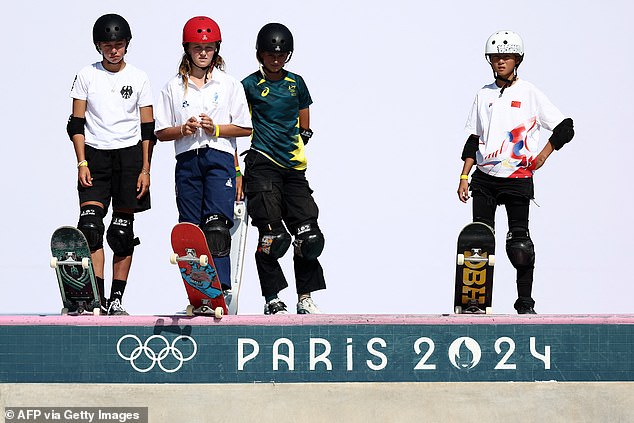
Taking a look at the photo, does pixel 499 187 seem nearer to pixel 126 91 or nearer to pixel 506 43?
pixel 506 43

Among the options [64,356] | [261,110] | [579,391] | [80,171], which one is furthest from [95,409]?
[579,391]


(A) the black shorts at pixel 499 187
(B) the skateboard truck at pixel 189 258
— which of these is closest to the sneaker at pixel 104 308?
(B) the skateboard truck at pixel 189 258

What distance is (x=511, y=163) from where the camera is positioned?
12.9 m

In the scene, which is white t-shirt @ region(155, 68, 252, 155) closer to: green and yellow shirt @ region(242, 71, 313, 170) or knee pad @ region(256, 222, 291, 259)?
green and yellow shirt @ region(242, 71, 313, 170)

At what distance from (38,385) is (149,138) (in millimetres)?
2192

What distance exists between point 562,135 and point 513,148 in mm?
407

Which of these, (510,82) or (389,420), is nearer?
(389,420)

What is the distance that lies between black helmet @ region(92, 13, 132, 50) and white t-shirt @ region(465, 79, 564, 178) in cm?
301

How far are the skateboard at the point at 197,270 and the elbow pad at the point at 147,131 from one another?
1337 millimetres

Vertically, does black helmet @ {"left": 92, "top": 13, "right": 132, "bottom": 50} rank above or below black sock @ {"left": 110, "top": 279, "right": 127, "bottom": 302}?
above

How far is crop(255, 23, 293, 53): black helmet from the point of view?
12820 millimetres

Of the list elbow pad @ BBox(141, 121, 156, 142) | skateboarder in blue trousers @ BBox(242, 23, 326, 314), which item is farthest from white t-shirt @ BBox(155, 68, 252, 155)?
skateboarder in blue trousers @ BBox(242, 23, 326, 314)

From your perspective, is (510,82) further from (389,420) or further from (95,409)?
(95,409)

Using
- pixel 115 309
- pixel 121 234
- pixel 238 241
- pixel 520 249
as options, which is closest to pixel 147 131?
pixel 121 234
